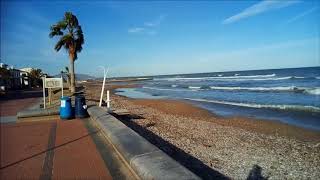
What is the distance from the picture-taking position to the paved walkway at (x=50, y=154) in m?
5.20

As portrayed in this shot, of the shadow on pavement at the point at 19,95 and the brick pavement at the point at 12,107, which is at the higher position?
the brick pavement at the point at 12,107

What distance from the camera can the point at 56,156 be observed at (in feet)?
20.4

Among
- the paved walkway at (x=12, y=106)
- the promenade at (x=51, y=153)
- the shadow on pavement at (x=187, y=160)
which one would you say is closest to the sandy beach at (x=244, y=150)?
the shadow on pavement at (x=187, y=160)

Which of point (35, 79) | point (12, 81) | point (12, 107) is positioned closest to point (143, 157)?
point (12, 107)

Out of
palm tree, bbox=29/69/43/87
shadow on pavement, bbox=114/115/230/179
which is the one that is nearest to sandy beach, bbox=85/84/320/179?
shadow on pavement, bbox=114/115/230/179

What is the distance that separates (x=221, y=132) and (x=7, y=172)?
7.61m

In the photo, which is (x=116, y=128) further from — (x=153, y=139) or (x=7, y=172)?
(x=7, y=172)

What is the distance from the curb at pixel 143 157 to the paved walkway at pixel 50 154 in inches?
18.7

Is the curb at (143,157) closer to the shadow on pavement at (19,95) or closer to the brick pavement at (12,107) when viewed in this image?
the brick pavement at (12,107)

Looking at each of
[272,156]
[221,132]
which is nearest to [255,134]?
[221,132]

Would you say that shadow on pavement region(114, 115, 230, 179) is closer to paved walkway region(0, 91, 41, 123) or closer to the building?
paved walkway region(0, 91, 41, 123)

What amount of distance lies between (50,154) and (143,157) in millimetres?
2376

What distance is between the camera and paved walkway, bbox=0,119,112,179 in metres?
5.20

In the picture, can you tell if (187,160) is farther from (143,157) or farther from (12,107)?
(12,107)
